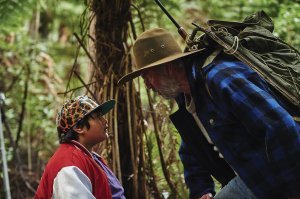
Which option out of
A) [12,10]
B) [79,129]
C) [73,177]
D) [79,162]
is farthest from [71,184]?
[12,10]

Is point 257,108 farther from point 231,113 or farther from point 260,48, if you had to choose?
point 260,48

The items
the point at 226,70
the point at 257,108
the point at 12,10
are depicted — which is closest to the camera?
the point at 257,108

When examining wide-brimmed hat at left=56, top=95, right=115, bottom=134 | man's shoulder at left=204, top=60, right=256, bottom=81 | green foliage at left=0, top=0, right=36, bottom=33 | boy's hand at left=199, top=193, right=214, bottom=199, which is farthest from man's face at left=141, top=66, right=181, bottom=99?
green foliage at left=0, top=0, right=36, bottom=33

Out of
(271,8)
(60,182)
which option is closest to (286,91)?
(60,182)

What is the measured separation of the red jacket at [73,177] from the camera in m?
2.62

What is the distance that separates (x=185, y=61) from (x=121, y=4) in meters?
1.78

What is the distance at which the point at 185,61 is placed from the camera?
270 cm

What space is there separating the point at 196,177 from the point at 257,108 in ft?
3.47

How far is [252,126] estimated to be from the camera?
7.42 ft

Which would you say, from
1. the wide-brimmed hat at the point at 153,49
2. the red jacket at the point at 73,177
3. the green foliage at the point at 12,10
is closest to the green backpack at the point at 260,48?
the wide-brimmed hat at the point at 153,49

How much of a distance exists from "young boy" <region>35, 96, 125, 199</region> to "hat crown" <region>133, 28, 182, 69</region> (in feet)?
1.41

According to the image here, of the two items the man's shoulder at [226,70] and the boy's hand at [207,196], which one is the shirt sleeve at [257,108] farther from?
the boy's hand at [207,196]

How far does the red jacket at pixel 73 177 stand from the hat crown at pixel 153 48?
63cm

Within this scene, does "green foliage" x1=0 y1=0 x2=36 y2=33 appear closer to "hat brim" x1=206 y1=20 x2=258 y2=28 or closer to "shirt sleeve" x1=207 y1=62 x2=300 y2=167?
"hat brim" x1=206 y1=20 x2=258 y2=28
